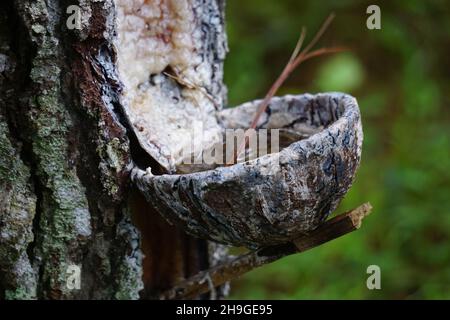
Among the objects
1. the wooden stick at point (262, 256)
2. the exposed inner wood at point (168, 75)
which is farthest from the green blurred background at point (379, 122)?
the exposed inner wood at point (168, 75)

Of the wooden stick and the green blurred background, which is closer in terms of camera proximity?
the wooden stick

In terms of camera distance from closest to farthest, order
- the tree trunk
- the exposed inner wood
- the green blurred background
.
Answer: the tree trunk
the exposed inner wood
the green blurred background

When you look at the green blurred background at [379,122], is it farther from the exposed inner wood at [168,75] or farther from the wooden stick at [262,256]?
the exposed inner wood at [168,75]

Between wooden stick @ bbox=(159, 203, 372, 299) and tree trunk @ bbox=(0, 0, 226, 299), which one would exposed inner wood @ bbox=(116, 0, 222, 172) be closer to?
A: tree trunk @ bbox=(0, 0, 226, 299)

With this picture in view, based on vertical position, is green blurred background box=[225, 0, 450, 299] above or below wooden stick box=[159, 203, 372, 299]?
above

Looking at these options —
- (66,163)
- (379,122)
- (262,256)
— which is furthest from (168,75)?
(379,122)

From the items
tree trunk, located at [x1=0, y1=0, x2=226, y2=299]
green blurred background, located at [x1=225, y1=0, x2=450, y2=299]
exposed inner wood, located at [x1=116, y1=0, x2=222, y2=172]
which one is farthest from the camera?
green blurred background, located at [x1=225, y1=0, x2=450, y2=299]

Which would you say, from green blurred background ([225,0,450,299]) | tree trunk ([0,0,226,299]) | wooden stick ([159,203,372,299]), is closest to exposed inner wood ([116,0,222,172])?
tree trunk ([0,0,226,299])
